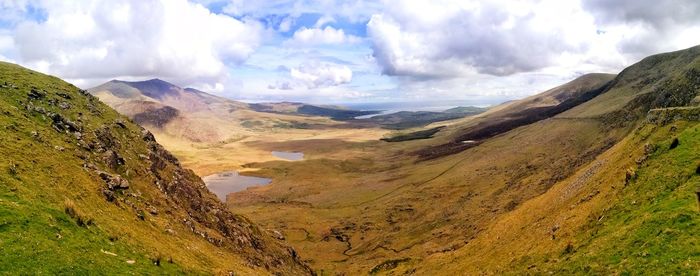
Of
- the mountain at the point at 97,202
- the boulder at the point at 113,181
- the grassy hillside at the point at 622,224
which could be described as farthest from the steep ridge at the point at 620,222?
the boulder at the point at 113,181

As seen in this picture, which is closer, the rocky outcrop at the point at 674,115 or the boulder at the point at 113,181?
the boulder at the point at 113,181

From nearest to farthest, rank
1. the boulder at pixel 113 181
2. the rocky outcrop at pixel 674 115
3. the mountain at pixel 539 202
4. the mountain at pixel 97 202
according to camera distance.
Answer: the mountain at pixel 97 202
the mountain at pixel 539 202
the boulder at pixel 113 181
the rocky outcrop at pixel 674 115

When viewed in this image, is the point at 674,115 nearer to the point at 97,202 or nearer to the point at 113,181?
the point at 97,202

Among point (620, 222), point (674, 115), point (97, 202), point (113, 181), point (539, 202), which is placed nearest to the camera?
point (620, 222)

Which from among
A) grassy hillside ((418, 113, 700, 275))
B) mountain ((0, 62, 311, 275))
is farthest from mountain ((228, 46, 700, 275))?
mountain ((0, 62, 311, 275))

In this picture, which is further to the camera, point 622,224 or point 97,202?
point 97,202

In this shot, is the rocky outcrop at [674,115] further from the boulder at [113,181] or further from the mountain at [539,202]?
the boulder at [113,181]

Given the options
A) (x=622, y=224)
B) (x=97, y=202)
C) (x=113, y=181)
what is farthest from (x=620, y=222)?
(x=113, y=181)
